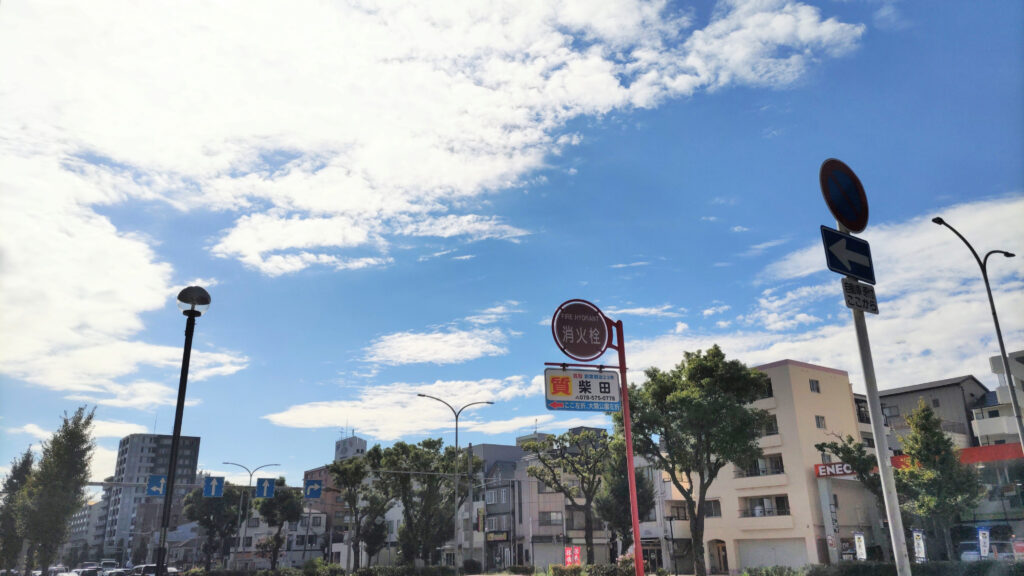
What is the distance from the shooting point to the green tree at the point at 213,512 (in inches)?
3174

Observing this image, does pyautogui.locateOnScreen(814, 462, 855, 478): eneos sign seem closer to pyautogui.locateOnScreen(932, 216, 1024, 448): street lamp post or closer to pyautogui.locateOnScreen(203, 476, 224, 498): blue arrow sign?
pyautogui.locateOnScreen(932, 216, 1024, 448): street lamp post

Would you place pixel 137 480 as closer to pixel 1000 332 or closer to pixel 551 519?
pixel 551 519

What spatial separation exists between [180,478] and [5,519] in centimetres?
12994

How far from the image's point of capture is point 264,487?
5169cm

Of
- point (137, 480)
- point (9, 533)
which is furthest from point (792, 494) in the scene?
point (137, 480)

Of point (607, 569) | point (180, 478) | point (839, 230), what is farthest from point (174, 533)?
point (839, 230)

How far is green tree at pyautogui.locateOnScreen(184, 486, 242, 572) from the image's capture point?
80.6 meters

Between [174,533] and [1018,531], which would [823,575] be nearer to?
[1018,531]

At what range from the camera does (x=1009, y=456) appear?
125 feet

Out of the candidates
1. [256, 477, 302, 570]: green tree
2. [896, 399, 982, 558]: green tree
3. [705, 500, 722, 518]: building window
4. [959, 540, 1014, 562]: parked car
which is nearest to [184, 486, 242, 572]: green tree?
[256, 477, 302, 570]: green tree

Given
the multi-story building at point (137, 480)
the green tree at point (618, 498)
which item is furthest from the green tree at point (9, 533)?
the multi-story building at point (137, 480)

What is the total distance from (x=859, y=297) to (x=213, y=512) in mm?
87568

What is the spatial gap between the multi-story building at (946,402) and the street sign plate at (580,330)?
55.5 meters

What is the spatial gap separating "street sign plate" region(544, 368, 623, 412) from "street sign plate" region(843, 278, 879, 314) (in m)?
6.73
